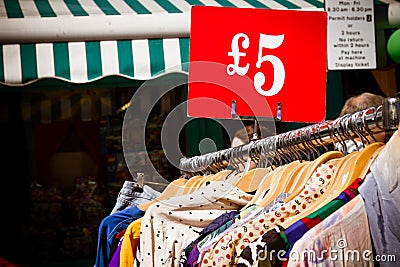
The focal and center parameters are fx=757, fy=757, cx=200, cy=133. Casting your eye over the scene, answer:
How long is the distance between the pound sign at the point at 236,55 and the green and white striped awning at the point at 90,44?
973mm

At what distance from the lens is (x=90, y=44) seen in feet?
13.3

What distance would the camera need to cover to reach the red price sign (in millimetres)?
2783

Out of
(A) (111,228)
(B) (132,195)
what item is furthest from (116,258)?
(B) (132,195)

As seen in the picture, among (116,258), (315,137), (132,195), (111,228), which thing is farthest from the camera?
(132,195)

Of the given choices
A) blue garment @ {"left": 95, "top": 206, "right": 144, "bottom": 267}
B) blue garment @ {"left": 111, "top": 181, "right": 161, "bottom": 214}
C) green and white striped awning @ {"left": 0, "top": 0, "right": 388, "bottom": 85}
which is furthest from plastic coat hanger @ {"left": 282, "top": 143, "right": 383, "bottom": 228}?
green and white striped awning @ {"left": 0, "top": 0, "right": 388, "bottom": 85}

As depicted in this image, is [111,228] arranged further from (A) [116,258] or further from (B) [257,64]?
(B) [257,64]

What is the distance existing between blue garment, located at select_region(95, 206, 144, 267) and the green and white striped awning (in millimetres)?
1598

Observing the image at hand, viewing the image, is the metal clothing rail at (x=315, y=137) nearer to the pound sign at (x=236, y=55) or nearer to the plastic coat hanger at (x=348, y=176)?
the plastic coat hanger at (x=348, y=176)

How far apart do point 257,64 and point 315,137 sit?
1080 millimetres

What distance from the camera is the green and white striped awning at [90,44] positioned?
12.9 ft

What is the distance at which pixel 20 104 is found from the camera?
5328 millimetres

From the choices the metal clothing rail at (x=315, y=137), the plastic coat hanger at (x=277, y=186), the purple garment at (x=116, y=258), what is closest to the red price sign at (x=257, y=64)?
the metal clothing rail at (x=315, y=137)

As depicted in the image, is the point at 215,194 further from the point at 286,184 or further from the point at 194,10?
the point at 194,10

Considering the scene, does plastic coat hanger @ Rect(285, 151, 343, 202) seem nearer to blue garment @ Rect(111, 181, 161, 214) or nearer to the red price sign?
the red price sign
